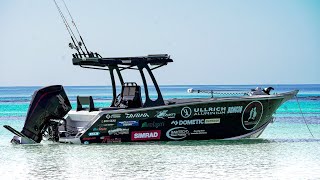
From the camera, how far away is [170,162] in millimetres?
20672

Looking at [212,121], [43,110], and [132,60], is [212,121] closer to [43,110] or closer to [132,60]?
[132,60]

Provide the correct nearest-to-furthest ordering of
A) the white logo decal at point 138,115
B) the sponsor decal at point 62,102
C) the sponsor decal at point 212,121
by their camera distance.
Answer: the white logo decal at point 138,115
the sponsor decal at point 212,121
the sponsor decal at point 62,102

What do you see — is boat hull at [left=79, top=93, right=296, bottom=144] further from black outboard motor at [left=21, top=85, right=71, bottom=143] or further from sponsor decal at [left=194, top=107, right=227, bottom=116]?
black outboard motor at [left=21, top=85, right=71, bottom=143]

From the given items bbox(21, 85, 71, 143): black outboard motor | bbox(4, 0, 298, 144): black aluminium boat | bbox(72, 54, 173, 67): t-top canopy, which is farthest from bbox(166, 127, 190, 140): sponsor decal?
bbox(21, 85, 71, 143): black outboard motor

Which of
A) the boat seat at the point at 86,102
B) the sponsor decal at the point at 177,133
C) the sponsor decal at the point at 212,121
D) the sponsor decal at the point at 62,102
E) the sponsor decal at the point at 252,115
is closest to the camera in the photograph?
the sponsor decal at the point at 177,133

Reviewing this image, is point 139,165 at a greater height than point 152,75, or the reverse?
point 152,75

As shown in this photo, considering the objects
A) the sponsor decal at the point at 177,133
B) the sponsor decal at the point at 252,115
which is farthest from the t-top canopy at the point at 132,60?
the sponsor decal at the point at 252,115

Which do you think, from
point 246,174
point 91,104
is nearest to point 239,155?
point 246,174

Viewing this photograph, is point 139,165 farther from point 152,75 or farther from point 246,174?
point 152,75

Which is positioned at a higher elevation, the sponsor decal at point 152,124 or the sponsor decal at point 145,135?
the sponsor decal at point 152,124

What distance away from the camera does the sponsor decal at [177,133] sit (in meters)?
24.1

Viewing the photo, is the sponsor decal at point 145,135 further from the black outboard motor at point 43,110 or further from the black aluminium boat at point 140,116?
the black outboard motor at point 43,110

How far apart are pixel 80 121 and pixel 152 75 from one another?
251cm

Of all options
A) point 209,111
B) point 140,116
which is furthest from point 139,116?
point 209,111
